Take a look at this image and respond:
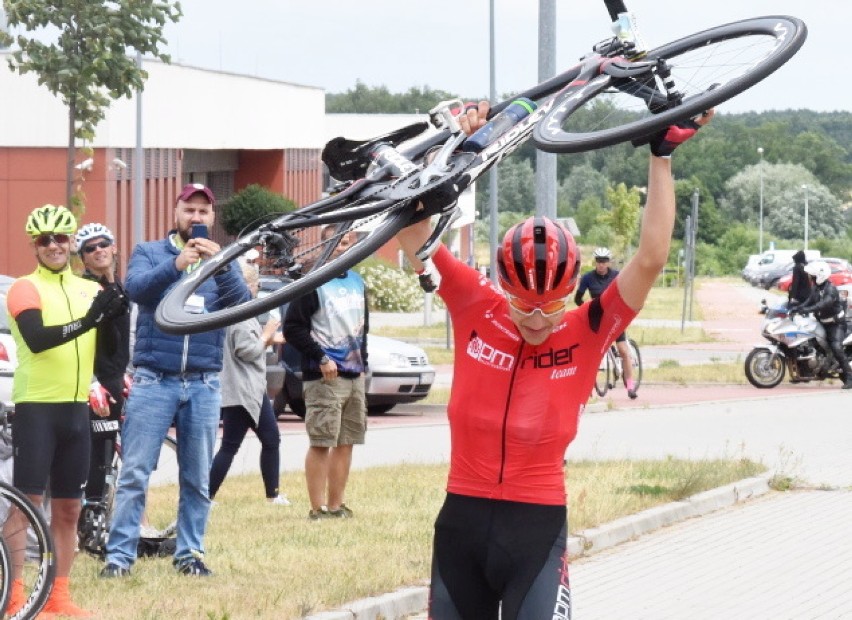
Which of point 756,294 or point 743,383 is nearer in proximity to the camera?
point 743,383

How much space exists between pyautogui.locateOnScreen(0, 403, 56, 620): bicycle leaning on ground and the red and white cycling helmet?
137 inches

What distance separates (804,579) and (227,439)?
395 cm

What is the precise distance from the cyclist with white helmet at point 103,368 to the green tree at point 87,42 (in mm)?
9947

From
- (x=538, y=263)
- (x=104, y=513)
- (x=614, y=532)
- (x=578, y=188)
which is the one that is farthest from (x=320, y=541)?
(x=578, y=188)

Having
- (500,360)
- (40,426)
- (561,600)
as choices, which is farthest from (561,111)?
(40,426)

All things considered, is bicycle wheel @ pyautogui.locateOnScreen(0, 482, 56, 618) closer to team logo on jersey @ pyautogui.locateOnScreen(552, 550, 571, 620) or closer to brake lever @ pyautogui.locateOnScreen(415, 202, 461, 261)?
→ brake lever @ pyautogui.locateOnScreen(415, 202, 461, 261)

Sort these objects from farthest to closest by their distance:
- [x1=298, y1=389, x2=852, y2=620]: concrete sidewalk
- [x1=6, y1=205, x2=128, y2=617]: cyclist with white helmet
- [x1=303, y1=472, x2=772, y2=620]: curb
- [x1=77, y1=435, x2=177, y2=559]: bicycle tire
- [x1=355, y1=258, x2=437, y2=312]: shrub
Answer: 1. [x1=355, y1=258, x2=437, y2=312]: shrub
2. [x1=77, y1=435, x2=177, y2=559]: bicycle tire
3. [x1=298, y1=389, x2=852, y2=620]: concrete sidewalk
4. [x1=303, y1=472, x2=772, y2=620]: curb
5. [x1=6, y1=205, x2=128, y2=617]: cyclist with white helmet

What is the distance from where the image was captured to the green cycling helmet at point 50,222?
7906 millimetres

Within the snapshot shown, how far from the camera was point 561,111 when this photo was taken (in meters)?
5.89

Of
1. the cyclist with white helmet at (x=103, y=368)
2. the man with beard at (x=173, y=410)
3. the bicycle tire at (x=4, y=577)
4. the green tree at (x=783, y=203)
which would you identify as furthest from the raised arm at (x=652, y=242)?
the green tree at (x=783, y=203)

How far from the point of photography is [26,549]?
25.0ft

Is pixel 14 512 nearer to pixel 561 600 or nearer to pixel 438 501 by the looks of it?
pixel 561 600

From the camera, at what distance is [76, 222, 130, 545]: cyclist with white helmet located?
917cm

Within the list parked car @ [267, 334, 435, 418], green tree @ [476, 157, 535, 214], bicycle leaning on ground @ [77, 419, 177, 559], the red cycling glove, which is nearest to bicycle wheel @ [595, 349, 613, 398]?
parked car @ [267, 334, 435, 418]
